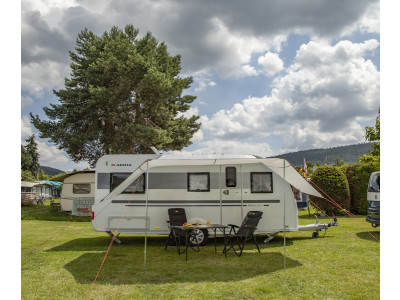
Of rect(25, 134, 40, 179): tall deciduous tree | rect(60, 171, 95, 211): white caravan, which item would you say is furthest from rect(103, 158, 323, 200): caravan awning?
rect(25, 134, 40, 179): tall deciduous tree

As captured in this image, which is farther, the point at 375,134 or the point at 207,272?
the point at 375,134

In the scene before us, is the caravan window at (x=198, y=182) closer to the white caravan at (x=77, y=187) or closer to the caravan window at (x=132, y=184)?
the caravan window at (x=132, y=184)

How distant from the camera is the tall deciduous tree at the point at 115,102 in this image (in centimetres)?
1877

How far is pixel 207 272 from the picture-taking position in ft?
19.3

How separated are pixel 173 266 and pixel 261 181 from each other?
3.17 meters

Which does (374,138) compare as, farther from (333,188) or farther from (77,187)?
(77,187)

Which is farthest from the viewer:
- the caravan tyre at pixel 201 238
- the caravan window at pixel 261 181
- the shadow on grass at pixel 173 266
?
the caravan window at pixel 261 181

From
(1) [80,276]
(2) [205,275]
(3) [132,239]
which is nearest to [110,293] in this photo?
(1) [80,276]

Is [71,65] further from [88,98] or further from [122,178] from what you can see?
[122,178]

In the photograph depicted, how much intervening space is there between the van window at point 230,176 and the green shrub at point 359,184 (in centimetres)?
898

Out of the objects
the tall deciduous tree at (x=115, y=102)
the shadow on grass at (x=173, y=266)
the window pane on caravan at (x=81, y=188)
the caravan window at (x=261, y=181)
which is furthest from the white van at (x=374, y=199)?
the window pane on caravan at (x=81, y=188)

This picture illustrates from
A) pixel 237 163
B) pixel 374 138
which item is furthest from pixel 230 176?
pixel 374 138
